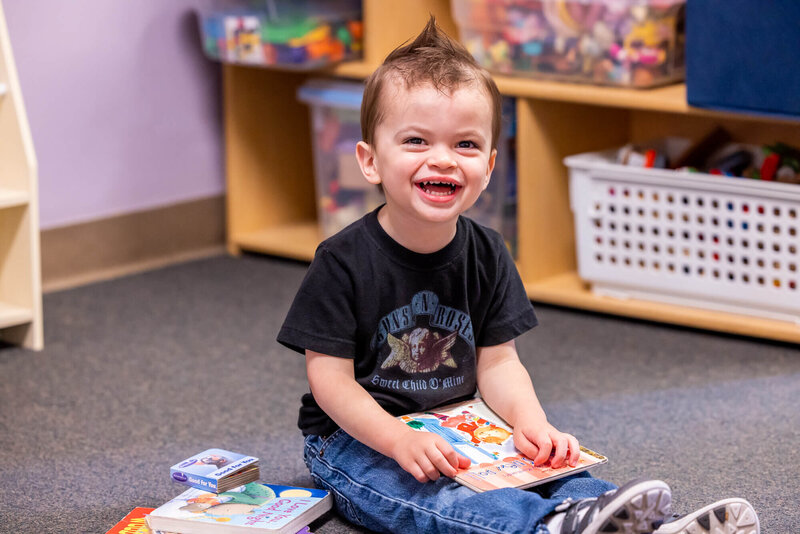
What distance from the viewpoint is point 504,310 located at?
1158mm

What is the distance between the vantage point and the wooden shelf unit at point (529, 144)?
180cm

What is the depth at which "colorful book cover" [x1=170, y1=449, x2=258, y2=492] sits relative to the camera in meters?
1.09

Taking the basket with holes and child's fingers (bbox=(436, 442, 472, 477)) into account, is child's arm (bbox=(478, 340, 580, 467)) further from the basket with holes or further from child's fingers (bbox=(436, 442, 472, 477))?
the basket with holes

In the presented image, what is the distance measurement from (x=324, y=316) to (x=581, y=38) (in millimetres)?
952

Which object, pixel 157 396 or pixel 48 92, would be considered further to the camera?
pixel 48 92

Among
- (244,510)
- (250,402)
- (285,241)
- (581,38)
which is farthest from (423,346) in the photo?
(285,241)

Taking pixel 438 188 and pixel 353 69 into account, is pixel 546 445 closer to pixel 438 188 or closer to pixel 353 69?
pixel 438 188

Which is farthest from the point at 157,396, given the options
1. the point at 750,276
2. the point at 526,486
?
the point at 750,276

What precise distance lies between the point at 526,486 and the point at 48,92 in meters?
1.39

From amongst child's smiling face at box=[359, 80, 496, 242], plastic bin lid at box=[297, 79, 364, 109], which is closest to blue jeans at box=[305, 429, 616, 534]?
child's smiling face at box=[359, 80, 496, 242]

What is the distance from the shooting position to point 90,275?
2.15 meters

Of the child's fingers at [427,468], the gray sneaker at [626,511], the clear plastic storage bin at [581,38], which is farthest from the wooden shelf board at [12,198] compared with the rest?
the gray sneaker at [626,511]

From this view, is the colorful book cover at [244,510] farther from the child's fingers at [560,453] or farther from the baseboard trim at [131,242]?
the baseboard trim at [131,242]

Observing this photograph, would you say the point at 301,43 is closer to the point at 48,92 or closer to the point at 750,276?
the point at 48,92
